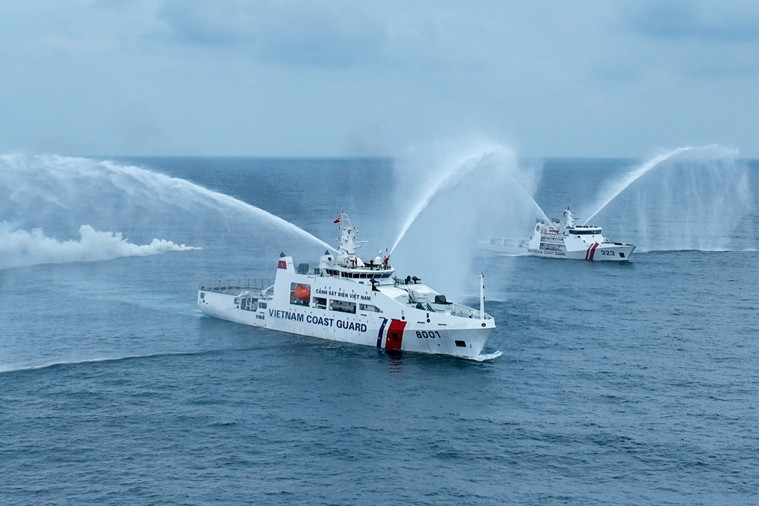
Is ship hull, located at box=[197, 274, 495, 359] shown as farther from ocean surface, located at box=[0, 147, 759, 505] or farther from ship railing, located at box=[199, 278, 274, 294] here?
ship railing, located at box=[199, 278, 274, 294]

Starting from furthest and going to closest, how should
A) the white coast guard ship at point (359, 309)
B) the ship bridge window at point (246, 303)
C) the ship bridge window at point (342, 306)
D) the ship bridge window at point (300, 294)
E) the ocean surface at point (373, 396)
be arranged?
the ship bridge window at point (246, 303)
the ship bridge window at point (300, 294)
the ship bridge window at point (342, 306)
the white coast guard ship at point (359, 309)
the ocean surface at point (373, 396)

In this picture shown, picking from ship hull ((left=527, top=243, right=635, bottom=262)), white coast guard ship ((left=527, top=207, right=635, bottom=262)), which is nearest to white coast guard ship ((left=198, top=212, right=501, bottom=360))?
ship hull ((left=527, top=243, right=635, bottom=262))

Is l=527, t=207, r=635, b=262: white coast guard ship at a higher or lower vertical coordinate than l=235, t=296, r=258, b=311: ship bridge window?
higher

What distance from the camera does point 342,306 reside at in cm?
8769

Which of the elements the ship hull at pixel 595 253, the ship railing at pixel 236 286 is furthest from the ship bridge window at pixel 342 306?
the ship hull at pixel 595 253

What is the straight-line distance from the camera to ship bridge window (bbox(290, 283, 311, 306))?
296ft

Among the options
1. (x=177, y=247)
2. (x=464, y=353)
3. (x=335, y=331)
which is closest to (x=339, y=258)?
(x=335, y=331)

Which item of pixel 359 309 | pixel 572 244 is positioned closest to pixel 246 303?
pixel 359 309

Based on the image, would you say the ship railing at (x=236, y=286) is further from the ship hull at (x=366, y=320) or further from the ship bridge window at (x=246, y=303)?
the ship hull at (x=366, y=320)

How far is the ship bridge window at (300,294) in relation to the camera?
90188 millimetres

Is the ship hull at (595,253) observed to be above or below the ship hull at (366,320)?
above

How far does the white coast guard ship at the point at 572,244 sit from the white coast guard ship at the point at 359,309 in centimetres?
6902

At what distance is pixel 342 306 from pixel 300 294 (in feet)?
17.9

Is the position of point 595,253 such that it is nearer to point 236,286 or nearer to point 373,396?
point 236,286
